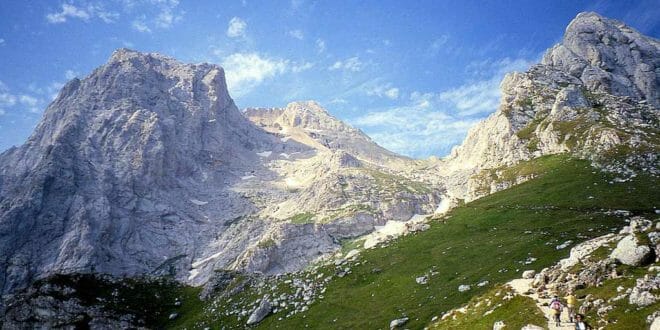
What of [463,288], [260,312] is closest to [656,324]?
[463,288]

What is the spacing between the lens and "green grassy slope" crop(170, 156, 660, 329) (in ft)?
209

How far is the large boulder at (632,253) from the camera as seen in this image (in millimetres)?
37375

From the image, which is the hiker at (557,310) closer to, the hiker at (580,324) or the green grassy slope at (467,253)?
the hiker at (580,324)

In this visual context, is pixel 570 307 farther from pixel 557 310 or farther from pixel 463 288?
pixel 463 288

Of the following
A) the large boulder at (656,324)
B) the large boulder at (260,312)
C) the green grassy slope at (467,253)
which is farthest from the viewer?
the large boulder at (260,312)

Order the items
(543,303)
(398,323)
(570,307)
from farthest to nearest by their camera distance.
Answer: (398,323) → (543,303) → (570,307)

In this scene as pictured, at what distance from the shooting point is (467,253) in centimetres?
7988

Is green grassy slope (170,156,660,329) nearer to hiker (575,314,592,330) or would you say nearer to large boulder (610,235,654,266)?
large boulder (610,235,654,266)

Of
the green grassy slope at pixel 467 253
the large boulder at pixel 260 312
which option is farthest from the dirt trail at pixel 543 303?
the large boulder at pixel 260 312

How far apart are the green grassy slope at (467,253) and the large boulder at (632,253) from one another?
764 inches

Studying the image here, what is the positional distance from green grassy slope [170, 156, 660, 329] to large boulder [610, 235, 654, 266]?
19.4 meters

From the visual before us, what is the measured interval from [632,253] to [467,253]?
42644mm

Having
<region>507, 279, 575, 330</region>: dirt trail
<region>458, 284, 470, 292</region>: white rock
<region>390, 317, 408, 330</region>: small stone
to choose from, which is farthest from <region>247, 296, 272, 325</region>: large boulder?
<region>507, 279, 575, 330</region>: dirt trail

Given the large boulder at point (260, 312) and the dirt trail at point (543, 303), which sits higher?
the dirt trail at point (543, 303)
